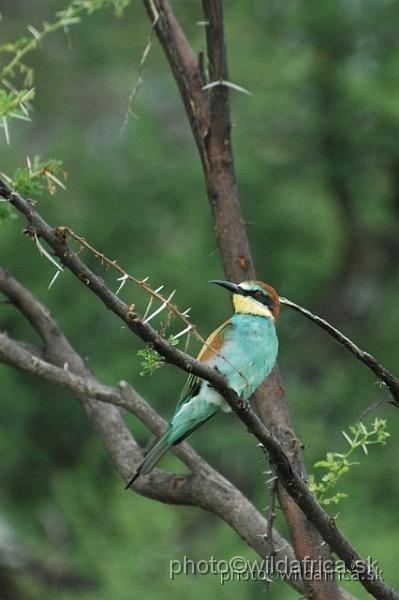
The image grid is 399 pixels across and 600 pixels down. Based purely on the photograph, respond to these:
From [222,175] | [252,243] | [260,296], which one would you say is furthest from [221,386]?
[252,243]

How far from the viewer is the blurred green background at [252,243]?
7125mm

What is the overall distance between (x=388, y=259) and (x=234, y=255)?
4.87m

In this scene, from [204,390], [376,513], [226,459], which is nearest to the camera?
[204,390]

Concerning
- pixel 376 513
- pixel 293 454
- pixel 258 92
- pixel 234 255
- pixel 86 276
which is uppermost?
pixel 258 92

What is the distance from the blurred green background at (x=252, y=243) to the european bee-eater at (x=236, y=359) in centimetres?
268

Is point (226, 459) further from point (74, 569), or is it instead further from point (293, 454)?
point (293, 454)

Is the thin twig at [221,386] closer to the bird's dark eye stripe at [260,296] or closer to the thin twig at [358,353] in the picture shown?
the thin twig at [358,353]

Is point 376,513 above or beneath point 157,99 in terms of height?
beneath

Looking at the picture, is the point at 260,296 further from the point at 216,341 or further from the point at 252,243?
the point at 252,243

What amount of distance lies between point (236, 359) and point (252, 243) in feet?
12.8

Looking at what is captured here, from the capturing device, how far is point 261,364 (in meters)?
3.67

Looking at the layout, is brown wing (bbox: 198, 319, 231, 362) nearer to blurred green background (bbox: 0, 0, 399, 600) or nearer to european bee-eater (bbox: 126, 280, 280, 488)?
european bee-eater (bbox: 126, 280, 280, 488)

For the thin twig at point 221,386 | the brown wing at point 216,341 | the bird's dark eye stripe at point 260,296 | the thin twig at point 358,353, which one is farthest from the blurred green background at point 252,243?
the thin twig at point 358,353

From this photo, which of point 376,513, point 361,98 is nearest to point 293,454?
point 376,513
